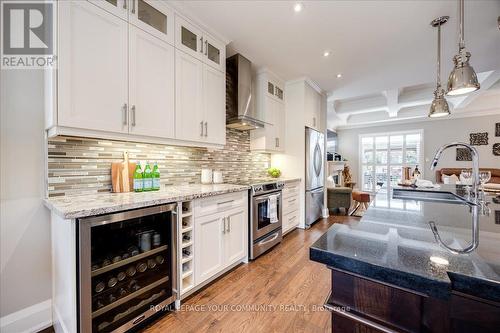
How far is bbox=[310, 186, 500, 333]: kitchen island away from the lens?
1.66 feet

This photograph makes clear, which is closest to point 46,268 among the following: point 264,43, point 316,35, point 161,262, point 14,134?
point 161,262

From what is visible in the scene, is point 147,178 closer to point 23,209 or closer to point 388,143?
point 23,209

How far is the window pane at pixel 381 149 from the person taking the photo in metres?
7.49

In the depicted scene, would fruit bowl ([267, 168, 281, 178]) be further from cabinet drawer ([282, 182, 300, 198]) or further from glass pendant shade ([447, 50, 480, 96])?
glass pendant shade ([447, 50, 480, 96])

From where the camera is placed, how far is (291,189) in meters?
3.46

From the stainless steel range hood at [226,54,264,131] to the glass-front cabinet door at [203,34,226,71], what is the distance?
376 millimetres

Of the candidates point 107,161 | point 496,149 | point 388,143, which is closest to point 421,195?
point 107,161

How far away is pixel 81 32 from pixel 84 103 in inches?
18.9

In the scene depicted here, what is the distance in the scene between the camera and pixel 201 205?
1.84m

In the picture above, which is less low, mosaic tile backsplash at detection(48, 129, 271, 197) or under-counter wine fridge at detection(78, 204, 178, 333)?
mosaic tile backsplash at detection(48, 129, 271, 197)

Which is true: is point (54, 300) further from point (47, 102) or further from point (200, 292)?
point (47, 102)

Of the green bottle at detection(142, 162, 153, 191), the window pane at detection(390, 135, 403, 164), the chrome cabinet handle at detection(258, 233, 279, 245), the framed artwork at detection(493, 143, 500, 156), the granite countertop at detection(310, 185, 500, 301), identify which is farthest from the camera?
the window pane at detection(390, 135, 403, 164)

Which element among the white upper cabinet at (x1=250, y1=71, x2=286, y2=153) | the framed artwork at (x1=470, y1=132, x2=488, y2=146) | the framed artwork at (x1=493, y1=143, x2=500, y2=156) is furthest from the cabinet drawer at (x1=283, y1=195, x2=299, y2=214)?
the framed artwork at (x1=493, y1=143, x2=500, y2=156)

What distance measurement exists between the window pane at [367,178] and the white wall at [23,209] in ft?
28.2
